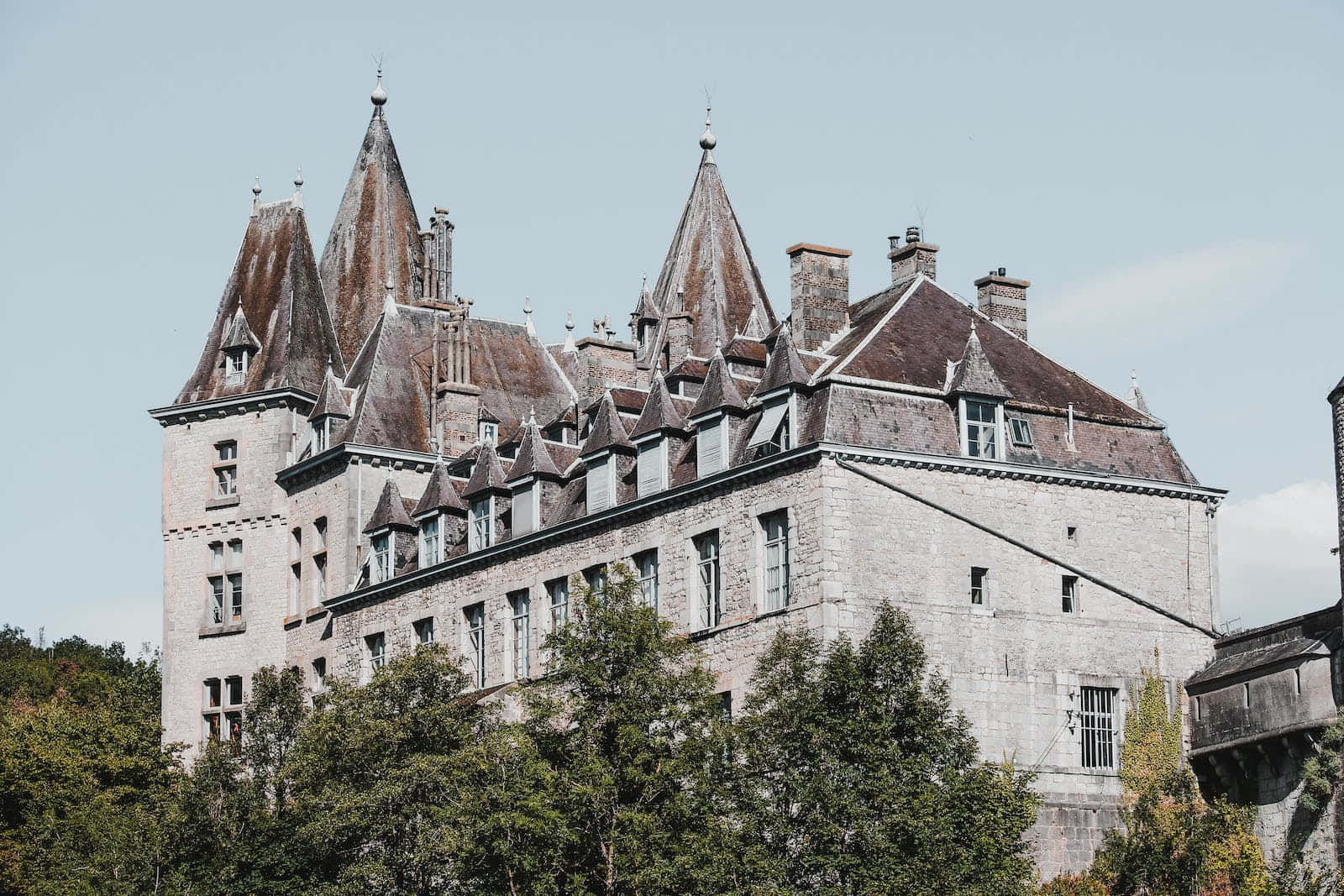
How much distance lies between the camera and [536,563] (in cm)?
5909

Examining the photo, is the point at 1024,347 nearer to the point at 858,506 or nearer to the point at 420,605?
the point at 858,506

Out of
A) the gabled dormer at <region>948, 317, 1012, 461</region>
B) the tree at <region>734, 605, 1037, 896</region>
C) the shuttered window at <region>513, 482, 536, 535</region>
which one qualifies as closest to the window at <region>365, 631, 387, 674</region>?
the shuttered window at <region>513, 482, 536, 535</region>

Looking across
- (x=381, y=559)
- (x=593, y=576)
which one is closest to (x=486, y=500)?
(x=381, y=559)

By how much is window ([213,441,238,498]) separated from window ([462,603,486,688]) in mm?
12373

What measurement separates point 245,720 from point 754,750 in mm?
16206

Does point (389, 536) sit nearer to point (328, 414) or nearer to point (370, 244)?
point (328, 414)


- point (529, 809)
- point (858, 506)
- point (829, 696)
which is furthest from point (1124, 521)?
point (529, 809)

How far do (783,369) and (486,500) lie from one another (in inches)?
443

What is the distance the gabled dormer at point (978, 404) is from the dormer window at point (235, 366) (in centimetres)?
2521

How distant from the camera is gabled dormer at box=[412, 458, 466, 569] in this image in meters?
62.7

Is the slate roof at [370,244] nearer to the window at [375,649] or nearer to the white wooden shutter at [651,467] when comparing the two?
the window at [375,649]

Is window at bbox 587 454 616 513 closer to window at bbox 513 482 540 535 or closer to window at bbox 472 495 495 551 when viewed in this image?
window at bbox 513 482 540 535

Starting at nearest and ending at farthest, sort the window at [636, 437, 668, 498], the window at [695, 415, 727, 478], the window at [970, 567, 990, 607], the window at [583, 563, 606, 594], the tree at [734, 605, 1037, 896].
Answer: the tree at [734, 605, 1037, 896] < the window at [970, 567, 990, 607] < the window at [695, 415, 727, 478] < the window at [636, 437, 668, 498] < the window at [583, 563, 606, 594]

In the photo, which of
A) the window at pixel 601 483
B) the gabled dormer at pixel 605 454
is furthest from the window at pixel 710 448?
the window at pixel 601 483
